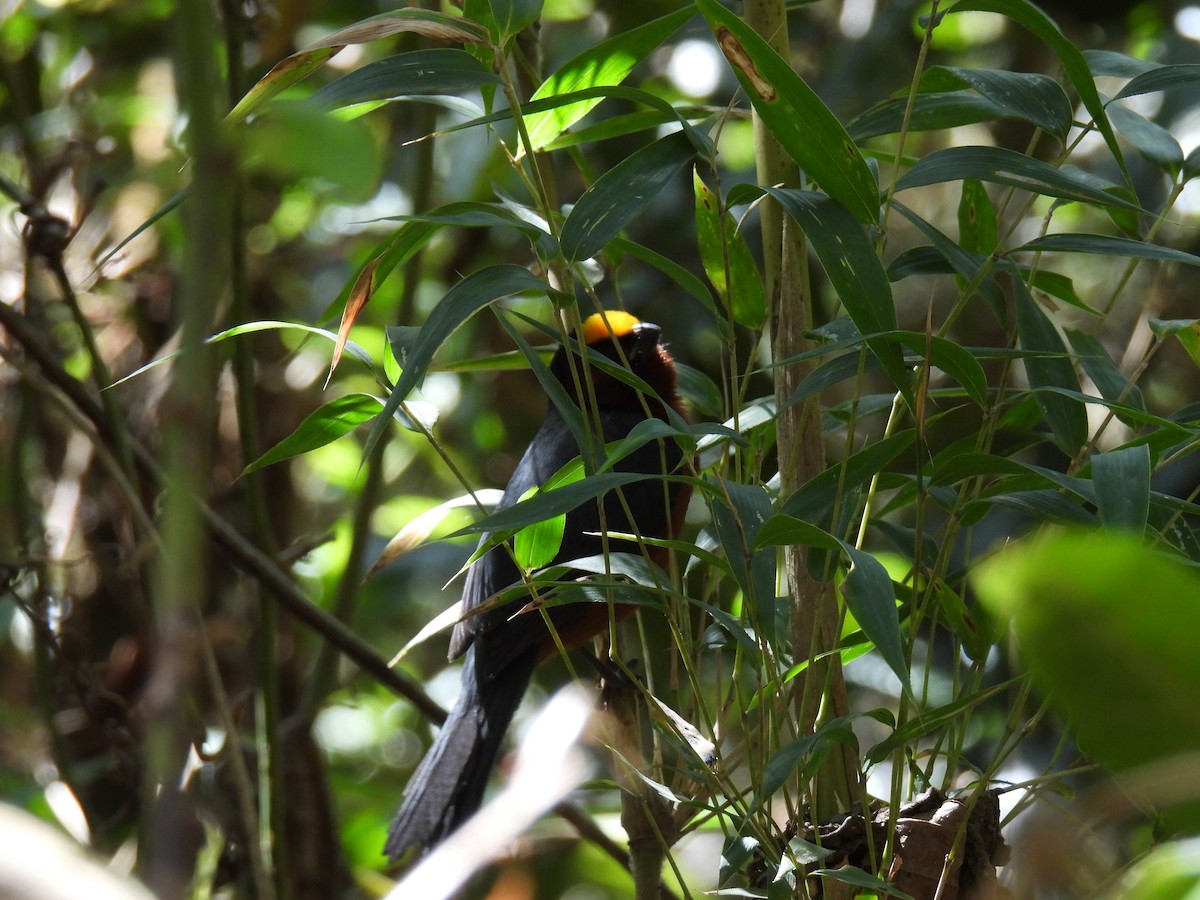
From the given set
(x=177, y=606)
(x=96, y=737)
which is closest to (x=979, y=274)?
(x=177, y=606)

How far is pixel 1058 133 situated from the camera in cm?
142

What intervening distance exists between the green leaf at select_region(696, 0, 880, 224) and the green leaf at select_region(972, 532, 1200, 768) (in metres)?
0.89

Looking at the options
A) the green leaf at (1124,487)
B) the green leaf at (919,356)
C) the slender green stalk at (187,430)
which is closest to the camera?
the slender green stalk at (187,430)

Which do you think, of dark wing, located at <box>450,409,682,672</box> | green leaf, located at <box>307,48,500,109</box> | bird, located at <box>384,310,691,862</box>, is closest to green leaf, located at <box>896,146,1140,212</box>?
green leaf, located at <box>307,48,500,109</box>

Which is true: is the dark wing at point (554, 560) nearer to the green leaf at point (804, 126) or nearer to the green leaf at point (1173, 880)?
the green leaf at point (804, 126)

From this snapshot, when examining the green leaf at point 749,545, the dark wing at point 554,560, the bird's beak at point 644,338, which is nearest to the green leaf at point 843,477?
the green leaf at point 749,545

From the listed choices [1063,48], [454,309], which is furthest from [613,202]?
[1063,48]

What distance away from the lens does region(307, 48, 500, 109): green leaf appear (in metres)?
1.30

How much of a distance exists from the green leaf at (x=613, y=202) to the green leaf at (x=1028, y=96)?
39cm

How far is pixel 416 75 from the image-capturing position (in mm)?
1306

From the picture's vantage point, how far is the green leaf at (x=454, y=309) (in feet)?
3.90

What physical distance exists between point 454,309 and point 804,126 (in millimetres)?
425

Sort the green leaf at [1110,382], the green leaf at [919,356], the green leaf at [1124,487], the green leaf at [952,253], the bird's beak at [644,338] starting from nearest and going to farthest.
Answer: the green leaf at [1124,487]
the green leaf at [919,356]
the green leaf at [952,253]
the green leaf at [1110,382]
the bird's beak at [644,338]

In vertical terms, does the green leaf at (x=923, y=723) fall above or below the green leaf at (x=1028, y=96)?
below
